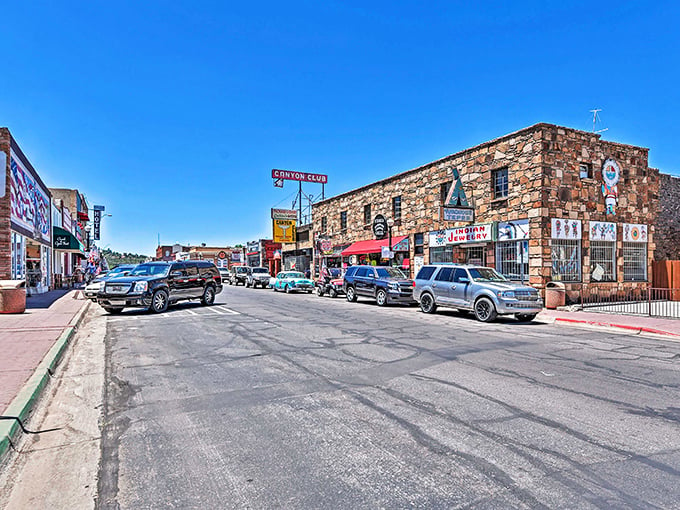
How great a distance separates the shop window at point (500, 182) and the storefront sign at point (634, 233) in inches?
233

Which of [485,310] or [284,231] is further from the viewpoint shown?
[284,231]

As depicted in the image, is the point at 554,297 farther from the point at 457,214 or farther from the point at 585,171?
the point at 585,171

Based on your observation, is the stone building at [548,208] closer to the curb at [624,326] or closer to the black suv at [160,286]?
the curb at [624,326]

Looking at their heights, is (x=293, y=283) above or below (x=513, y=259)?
below

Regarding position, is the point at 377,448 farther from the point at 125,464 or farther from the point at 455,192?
the point at 455,192

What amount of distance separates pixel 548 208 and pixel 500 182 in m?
3.01

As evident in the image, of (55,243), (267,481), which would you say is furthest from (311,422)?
(55,243)

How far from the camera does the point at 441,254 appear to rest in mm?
24500

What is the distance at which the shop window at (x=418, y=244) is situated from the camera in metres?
26.1

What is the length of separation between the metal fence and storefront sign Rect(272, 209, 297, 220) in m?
29.7

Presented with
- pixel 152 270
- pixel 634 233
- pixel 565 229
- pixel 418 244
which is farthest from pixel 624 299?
pixel 152 270

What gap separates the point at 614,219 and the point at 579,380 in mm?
17087

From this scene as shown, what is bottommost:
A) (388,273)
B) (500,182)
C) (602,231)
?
(388,273)

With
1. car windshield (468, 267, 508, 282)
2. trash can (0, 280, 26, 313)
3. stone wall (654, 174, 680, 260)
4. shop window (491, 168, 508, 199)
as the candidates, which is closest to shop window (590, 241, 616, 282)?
shop window (491, 168, 508, 199)
